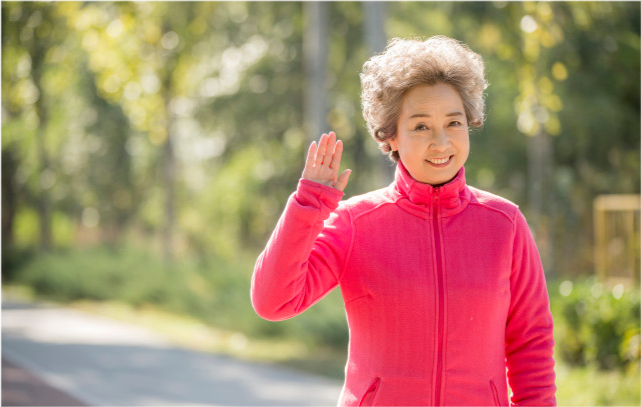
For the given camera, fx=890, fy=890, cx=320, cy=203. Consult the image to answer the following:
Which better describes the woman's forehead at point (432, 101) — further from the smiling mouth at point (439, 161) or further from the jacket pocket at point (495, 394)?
the jacket pocket at point (495, 394)

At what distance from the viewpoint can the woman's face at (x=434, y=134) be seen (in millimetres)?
2389

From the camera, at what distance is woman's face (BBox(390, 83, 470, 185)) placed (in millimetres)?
2389

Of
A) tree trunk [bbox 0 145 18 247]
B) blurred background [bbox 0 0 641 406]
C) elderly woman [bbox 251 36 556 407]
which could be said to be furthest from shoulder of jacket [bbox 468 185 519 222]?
tree trunk [bbox 0 145 18 247]

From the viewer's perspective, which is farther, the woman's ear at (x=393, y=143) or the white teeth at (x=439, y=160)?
the woman's ear at (x=393, y=143)

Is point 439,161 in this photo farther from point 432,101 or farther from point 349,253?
point 349,253

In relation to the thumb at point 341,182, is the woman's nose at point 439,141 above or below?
above

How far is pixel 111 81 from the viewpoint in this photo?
11195 mm

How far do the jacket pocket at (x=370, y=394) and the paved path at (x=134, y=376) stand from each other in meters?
6.82

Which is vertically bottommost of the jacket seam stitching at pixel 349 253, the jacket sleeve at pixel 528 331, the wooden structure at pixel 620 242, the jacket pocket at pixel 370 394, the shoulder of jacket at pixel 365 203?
the jacket pocket at pixel 370 394

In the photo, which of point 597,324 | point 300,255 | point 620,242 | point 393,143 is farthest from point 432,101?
point 620,242

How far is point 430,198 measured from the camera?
7.86ft

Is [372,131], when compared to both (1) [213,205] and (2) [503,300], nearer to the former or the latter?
(2) [503,300]

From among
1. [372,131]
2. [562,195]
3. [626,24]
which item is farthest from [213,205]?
[372,131]

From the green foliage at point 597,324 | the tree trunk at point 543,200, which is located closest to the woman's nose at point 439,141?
the green foliage at point 597,324
